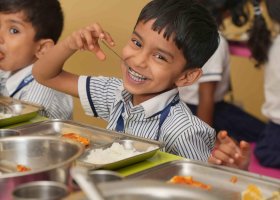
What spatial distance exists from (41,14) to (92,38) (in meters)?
0.57

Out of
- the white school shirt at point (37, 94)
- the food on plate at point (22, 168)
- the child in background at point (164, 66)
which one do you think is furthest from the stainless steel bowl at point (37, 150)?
the white school shirt at point (37, 94)

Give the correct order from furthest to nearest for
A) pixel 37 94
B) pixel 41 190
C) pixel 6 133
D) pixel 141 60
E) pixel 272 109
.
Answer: pixel 272 109 → pixel 37 94 → pixel 141 60 → pixel 6 133 → pixel 41 190

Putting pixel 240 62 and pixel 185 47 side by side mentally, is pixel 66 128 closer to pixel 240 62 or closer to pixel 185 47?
pixel 185 47

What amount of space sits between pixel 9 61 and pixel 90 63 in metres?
0.91

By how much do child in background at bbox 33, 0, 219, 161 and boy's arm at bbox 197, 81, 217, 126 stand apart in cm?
93

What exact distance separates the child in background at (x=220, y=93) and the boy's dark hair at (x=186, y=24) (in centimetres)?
95

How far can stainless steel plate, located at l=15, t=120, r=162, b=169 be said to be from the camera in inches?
39.3

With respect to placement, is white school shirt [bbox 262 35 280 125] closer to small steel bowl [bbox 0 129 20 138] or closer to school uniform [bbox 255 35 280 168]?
school uniform [bbox 255 35 280 168]

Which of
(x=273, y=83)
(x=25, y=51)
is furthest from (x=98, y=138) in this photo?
(x=273, y=83)

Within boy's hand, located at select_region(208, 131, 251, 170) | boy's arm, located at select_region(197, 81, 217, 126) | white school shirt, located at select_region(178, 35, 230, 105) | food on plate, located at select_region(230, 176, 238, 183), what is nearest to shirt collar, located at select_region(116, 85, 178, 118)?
boy's hand, located at select_region(208, 131, 251, 170)

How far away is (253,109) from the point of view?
382 centimetres

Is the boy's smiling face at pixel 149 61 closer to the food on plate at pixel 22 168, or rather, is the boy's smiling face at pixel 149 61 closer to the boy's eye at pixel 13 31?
the food on plate at pixel 22 168

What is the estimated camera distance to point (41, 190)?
0.73m

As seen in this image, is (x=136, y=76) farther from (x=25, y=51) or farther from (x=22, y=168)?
(x=25, y=51)
